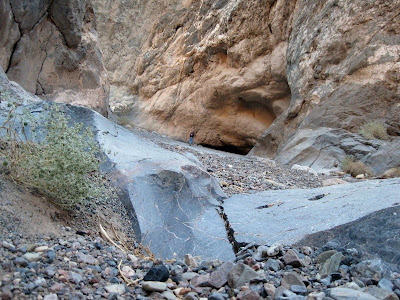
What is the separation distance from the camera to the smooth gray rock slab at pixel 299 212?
9.57 feet

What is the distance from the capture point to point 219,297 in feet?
6.18

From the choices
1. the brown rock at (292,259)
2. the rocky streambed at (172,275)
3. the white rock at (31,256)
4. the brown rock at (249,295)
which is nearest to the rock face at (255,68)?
the brown rock at (292,259)

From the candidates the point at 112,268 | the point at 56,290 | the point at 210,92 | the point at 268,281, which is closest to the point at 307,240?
the point at 268,281

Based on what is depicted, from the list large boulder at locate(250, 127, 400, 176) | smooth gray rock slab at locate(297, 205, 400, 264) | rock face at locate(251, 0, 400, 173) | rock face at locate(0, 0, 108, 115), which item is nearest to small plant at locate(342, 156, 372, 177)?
large boulder at locate(250, 127, 400, 176)

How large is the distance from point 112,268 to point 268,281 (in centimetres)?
83

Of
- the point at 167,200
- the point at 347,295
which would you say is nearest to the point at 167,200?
the point at 167,200

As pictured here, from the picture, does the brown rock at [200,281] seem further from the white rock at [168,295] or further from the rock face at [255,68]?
the rock face at [255,68]

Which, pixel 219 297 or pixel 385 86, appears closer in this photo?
pixel 219 297

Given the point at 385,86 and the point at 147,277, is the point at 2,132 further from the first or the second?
the point at 385,86

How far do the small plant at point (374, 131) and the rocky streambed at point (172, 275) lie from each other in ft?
24.4

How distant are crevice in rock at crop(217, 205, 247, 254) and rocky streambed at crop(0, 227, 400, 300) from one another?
0.53 meters

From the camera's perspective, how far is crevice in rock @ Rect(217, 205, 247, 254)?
305 cm

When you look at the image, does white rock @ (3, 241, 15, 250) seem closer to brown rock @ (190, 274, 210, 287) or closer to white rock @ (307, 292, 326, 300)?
brown rock @ (190, 274, 210, 287)

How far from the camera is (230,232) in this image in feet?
11.0
